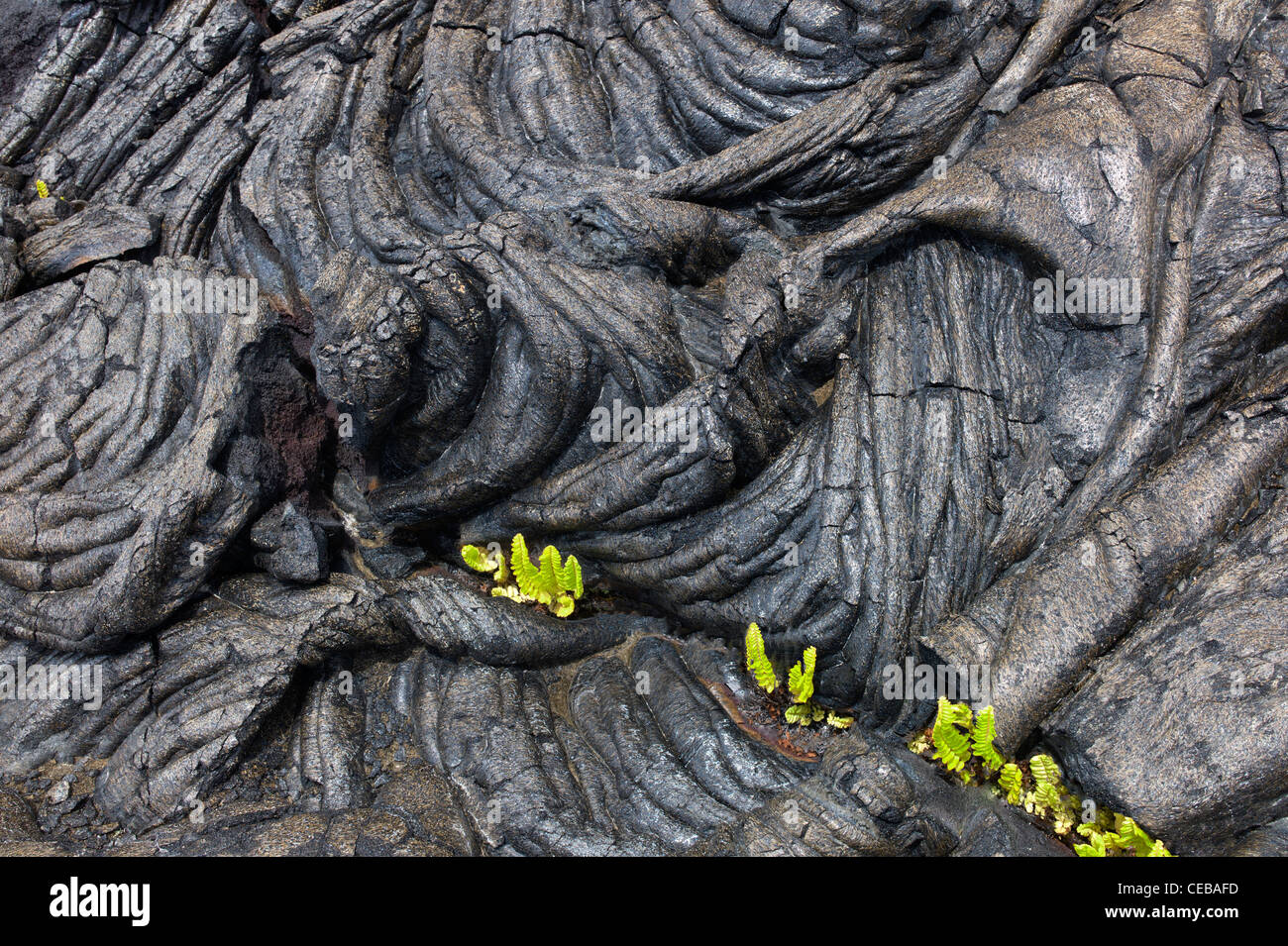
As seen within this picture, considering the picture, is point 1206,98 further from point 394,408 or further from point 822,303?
point 394,408

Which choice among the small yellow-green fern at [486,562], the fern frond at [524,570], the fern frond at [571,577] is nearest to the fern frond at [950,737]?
the fern frond at [571,577]

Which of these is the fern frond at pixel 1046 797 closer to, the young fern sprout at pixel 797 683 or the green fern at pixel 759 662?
the young fern sprout at pixel 797 683

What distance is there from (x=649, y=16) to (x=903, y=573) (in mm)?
3014

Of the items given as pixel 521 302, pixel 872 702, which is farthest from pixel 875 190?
pixel 872 702

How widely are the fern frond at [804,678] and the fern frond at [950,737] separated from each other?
50 cm

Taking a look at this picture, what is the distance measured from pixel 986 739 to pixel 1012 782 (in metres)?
0.21

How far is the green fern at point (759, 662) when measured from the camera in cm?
372

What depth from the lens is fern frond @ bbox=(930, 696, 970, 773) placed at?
327 cm

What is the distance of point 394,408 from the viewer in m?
4.30

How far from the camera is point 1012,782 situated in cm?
333

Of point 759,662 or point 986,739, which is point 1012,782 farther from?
point 759,662

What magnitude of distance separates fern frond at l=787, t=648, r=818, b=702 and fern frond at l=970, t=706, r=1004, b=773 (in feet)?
2.08
